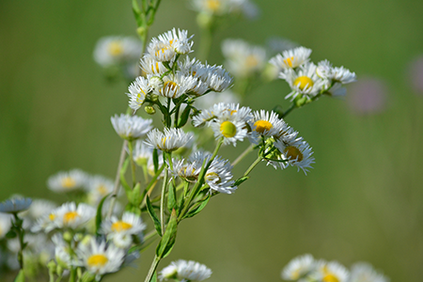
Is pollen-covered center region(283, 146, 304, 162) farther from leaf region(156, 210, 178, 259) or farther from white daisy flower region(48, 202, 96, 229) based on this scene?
white daisy flower region(48, 202, 96, 229)

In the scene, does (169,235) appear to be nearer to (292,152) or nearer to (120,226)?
(120,226)

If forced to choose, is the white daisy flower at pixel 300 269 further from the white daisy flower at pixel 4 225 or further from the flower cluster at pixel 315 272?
the white daisy flower at pixel 4 225

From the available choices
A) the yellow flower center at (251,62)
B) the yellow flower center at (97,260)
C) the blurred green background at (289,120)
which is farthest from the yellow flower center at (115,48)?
the yellow flower center at (97,260)

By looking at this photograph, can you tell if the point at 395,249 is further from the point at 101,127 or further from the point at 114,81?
the point at 101,127

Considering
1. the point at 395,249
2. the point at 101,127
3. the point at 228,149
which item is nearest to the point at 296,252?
the point at 395,249

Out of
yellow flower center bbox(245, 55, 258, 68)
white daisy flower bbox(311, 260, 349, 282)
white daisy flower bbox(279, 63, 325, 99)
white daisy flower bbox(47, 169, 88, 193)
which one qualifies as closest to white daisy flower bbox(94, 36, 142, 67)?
yellow flower center bbox(245, 55, 258, 68)

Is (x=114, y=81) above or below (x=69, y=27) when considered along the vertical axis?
below
